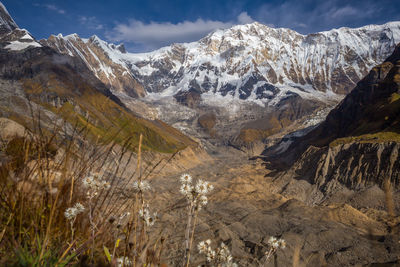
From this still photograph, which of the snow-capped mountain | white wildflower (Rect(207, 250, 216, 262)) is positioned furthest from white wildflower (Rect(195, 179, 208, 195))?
the snow-capped mountain

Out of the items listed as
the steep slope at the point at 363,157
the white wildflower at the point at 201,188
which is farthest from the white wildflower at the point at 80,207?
the steep slope at the point at 363,157

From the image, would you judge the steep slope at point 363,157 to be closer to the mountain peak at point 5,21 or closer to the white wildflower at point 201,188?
the white wildflower at point 201,188

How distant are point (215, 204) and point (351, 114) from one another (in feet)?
249

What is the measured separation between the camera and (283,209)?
32594mm

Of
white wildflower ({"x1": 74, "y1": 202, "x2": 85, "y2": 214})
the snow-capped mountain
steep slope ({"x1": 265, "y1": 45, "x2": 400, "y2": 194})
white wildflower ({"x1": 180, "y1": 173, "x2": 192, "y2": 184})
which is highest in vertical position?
the snow-capped mountain

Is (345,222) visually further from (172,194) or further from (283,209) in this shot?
(172,194)

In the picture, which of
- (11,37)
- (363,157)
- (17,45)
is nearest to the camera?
(363,157)

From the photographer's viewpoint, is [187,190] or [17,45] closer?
[187,190]

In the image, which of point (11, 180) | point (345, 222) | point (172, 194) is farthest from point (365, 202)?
point (11, 180)

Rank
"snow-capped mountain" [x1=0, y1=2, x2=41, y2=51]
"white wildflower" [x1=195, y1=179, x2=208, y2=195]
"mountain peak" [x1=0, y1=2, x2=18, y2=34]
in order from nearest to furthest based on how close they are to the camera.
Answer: "white wildflower" [x1=195, y1=179, x2=208, y2=195], "snow-capped mountain" [x1=0, y1=2, x2=41, y2=51], "mountain peak" [x1=0, y1=2, x2=18, y2=34]

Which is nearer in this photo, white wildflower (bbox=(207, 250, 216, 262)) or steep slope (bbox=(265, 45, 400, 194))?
white wildflower (bbox=(207, 250, 216, 262))

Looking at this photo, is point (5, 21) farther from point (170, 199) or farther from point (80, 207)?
point (80, 207)

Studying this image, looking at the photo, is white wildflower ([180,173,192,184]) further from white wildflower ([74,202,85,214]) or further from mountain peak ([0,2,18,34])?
mountain peak ([0,2,18,34])

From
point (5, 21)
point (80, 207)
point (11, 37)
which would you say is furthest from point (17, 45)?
point (80, 207)
